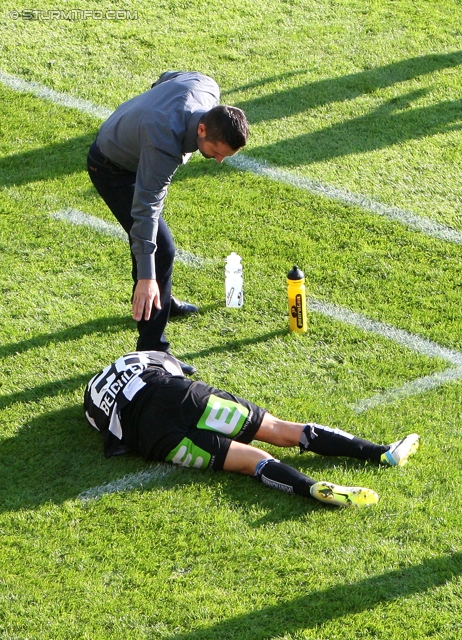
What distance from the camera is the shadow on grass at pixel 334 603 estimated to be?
409cm

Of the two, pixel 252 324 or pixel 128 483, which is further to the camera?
pixel 252 324

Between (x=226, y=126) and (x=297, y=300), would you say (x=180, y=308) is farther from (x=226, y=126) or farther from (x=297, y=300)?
(x=226, y=126)

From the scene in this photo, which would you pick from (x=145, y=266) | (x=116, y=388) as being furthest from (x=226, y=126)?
(x=116, y=388)

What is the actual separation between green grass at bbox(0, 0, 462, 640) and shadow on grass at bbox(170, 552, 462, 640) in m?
0.01

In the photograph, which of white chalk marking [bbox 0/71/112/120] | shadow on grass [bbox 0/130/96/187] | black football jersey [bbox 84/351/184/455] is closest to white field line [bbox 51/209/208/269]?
shadow on grass [bbox 0/130/96/187]

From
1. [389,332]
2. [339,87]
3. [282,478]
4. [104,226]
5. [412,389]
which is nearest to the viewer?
[282,478]

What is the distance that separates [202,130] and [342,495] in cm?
206

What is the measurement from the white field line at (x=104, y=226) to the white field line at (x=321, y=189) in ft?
4.67

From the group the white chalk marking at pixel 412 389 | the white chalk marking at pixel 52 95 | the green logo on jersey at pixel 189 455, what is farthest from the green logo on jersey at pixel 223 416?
the white chalk marking at pixel 52 95

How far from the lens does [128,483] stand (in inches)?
197

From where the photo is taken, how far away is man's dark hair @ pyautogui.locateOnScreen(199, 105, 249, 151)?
4.81m

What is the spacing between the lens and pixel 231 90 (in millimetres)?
9664

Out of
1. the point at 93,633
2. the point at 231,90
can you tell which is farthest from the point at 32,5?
the point at 93,633

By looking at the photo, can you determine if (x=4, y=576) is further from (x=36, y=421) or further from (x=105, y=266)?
(x=105, y=266)
